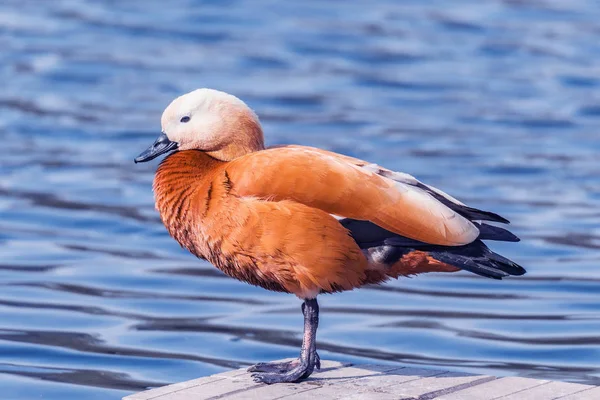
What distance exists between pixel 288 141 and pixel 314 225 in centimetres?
1035

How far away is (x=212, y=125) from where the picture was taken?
5938 mm

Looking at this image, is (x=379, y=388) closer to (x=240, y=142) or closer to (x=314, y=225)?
(x=314, y=225)

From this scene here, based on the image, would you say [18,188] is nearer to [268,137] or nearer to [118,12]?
[268,137]

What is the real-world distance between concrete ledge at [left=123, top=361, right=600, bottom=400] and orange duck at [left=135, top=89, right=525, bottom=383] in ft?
0.44

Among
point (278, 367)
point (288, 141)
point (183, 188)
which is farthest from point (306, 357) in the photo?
point (288, 141)

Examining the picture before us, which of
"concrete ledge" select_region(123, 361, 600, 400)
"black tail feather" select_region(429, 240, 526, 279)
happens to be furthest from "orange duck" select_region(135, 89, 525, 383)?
"concrete ledge" select_region(123, 361, 600, 400)

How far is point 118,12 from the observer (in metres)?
24.6

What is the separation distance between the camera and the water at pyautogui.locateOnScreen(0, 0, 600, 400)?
26.8ft

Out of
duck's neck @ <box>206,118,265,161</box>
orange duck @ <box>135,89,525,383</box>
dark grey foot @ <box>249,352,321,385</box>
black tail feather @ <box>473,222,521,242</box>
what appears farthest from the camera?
duck's neck @ <box>206,118,265,161</box>

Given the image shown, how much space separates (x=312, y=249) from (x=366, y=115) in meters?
12.1

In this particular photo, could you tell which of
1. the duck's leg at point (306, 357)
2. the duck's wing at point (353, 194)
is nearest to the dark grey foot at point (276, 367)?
the duck's leg at point (306, 357)

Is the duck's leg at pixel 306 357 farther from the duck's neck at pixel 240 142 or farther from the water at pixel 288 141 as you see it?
the water at pixel 288 141

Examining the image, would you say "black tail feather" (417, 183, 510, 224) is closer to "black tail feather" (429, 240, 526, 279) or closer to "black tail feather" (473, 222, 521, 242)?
"black tail feather" (473, 222, 521, 242)

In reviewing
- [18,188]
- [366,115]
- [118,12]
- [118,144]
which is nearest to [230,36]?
[118,12]
